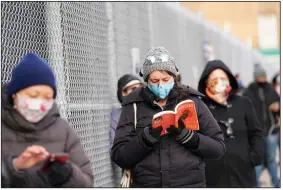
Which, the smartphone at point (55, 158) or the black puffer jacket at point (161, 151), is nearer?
the smartphone at point (55, 158)

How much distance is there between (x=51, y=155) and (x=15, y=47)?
5.24 feet

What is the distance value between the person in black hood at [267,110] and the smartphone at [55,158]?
7221 mm

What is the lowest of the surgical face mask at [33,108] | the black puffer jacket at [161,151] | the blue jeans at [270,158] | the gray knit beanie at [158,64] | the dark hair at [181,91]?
the blue jeans at [270,158]

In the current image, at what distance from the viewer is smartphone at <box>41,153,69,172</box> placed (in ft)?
12.1

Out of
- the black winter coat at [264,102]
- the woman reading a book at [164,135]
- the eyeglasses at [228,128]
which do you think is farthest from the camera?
the black winter coat at [264,102]

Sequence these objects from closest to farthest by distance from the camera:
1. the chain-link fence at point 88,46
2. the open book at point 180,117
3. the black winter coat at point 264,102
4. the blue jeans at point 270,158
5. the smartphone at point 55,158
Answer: the smartphone at point 55,158 → the open book at point 180,117 → the chain-link fence at point 88,46 → the blue jeans at point 270,158 → the black winter coat at point 264,102

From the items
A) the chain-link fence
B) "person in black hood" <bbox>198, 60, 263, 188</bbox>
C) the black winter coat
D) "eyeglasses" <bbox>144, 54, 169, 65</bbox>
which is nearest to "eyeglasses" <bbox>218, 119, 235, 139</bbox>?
"person in black hood" <bbox>198, 60, 263, 188</bbox>

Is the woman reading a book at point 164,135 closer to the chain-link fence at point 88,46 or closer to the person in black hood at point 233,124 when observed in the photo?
the chain-link fence at point 88,46

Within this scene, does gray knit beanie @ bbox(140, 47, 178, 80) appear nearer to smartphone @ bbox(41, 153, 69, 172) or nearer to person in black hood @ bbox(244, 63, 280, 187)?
smartphone @ bbox(41, 153, 69, 172)

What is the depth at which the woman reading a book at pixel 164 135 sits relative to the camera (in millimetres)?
4824

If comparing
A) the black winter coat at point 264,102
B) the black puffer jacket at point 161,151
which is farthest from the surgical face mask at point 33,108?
the black winter coat at point 264,102

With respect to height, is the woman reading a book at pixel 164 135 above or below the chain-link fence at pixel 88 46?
below

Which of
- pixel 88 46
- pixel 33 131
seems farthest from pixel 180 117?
pixel 88 46

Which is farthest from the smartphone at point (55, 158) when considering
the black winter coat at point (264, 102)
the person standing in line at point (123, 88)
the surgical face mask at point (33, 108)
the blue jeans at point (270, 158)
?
the black winter coat at point (264, 102)
